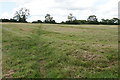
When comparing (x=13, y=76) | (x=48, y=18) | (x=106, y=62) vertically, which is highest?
(x=48, y=18)

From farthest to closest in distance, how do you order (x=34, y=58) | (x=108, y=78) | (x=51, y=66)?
(x=34, y=58), (x=51, y=66), (x=108, y=78)

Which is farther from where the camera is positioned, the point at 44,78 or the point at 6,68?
the point at 6,68

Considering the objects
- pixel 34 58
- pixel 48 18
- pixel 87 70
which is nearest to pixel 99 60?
pixel 87 70

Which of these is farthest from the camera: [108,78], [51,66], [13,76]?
[51,66]

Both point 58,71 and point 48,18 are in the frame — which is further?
point 48,18

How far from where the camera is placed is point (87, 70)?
26.6 ft

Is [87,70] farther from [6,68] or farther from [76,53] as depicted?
[6,68]

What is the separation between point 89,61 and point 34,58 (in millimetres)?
4731

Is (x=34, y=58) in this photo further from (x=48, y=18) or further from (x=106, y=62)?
(x=48, y=18)

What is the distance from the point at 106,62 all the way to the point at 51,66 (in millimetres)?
4129

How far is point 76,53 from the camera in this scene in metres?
11.4

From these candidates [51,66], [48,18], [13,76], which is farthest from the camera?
[48,18]

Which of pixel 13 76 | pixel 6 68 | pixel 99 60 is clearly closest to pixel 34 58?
pixel 6 68

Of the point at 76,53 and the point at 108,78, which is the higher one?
the point at 76,53
